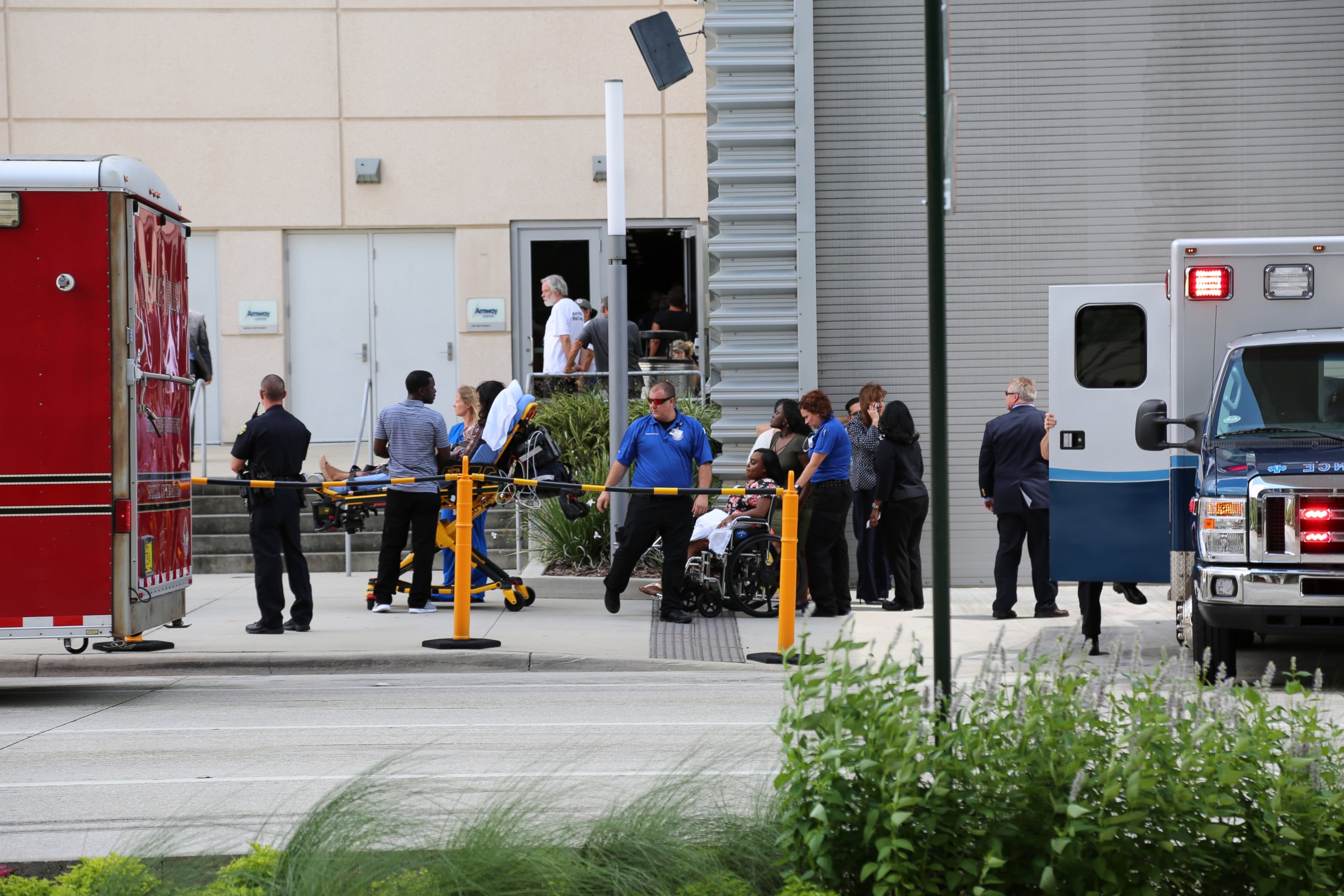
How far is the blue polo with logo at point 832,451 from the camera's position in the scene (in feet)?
41.7

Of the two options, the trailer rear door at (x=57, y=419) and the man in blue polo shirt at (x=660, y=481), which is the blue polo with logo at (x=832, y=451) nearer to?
the man in blue polo shirt at (x=660, y=481)

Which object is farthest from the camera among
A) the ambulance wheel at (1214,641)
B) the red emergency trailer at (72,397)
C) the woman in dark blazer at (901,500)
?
the woman in dark blazer at (901,500)

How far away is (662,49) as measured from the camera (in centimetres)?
1445

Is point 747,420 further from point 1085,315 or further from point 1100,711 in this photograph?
point 1100,711

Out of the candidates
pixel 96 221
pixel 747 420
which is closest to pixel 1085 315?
pixel 747 420

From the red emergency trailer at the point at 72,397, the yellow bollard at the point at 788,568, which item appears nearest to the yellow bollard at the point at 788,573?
the yellow bollard at the point at 788,568

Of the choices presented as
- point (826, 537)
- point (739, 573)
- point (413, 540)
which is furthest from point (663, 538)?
point (413, 540)

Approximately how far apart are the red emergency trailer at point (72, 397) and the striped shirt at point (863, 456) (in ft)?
22.4

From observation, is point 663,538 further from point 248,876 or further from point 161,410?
point 248,876

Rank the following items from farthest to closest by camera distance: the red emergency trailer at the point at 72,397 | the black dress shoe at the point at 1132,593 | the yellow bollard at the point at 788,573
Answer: the black dress shoe at the point at 1132,593, the yellow bollard at the point at 788,573, the red emergency trailer at the point at 72,397

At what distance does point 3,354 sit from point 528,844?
6.45 meters

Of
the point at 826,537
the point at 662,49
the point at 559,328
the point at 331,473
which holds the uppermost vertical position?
the point at 662,49

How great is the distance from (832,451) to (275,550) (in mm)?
4893

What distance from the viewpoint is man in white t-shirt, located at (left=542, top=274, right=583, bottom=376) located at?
17.7 m
